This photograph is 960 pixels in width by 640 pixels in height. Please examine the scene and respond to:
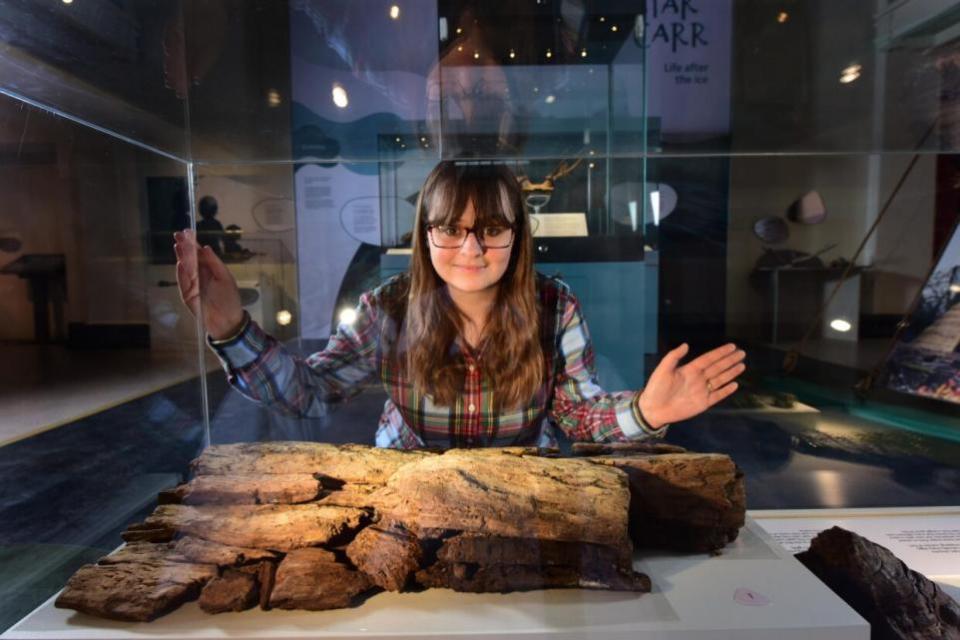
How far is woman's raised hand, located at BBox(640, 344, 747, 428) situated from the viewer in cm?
98

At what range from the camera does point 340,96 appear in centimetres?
106

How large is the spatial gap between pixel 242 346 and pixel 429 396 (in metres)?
0.36

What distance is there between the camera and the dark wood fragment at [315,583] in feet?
2.61

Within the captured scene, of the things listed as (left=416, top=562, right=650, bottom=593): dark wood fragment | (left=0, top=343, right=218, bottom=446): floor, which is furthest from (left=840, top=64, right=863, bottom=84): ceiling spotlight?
(left=0, top=343, right=218, bottom=446): floor

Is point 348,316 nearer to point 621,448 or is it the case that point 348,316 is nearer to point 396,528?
point 396,528

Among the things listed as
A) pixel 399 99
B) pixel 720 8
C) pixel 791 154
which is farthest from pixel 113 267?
pixel 791 154

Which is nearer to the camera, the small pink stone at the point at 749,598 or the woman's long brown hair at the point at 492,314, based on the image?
the small pink stone at the point at 749,598

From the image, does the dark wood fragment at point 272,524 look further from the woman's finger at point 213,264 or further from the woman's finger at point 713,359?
the woman's finger at point 713,359

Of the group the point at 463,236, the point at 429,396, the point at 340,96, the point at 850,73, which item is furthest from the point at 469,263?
the point at 850,73

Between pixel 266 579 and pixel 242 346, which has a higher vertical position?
pixel 242 346

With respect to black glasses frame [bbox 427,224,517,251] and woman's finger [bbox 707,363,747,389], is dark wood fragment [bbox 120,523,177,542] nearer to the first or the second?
black glasses frame [bbox 427,224,517,251]

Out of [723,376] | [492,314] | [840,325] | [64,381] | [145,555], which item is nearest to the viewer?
[145,555]

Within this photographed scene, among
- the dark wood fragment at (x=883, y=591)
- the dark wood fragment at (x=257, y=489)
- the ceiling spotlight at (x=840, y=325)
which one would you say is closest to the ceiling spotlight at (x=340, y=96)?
the dark wood fragment at (x=257, y=489)

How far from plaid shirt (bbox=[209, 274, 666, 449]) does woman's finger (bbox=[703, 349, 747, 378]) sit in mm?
146
